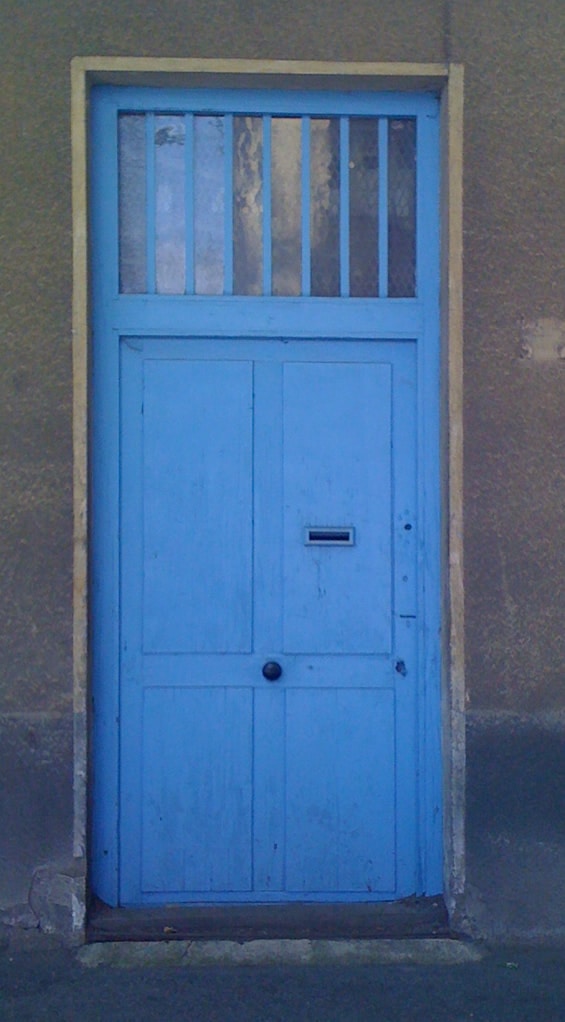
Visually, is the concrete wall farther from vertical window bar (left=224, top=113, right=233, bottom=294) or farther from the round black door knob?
the round black door knob

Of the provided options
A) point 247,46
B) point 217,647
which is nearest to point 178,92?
point 247,46

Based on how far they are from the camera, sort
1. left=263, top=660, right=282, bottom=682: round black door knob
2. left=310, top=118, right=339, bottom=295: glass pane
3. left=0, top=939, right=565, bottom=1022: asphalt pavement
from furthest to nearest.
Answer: left=310, top=118, right=339, bottom=295: glass pane
left=263, top=660, right=282, bottom=682: round black door knob
left=0, top=939, right=565, bottom=1022: asphalt pavement

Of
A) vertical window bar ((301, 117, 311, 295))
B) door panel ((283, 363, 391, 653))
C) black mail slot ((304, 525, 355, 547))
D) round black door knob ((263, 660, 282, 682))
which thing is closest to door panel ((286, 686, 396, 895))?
round black door knob ((263, 660, 282, 682))

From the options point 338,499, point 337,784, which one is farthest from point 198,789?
point 338,499

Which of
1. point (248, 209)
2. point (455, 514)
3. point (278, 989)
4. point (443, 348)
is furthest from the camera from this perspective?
point (248, 209)

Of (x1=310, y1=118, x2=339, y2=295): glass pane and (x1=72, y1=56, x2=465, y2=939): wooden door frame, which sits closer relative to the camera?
(x1=72, y1=56, x2=465, y2=939): wooden door frame

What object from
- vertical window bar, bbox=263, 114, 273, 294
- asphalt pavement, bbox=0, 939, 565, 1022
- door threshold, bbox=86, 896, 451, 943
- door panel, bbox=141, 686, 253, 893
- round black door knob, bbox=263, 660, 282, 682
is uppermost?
vertical window bar, bbox=263, 114, 273, 294

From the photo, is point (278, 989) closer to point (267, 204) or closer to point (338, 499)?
point (338, 499)

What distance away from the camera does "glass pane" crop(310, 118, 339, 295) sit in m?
4.32

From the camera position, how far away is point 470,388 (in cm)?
412

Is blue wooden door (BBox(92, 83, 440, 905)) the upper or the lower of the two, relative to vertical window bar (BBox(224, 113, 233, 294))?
lower

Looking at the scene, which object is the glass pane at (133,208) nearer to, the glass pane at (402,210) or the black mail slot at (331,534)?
the glass pane at (402,210)

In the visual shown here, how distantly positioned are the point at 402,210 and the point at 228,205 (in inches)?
27.5

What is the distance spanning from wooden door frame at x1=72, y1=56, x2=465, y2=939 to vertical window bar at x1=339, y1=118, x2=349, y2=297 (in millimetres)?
202
